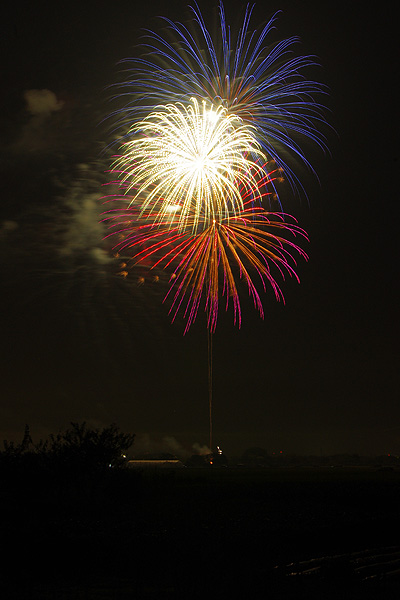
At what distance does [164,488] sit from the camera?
117 ft

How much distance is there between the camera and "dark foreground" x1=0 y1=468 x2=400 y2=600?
1310cm

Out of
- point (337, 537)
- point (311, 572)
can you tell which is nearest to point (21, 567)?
point (311, 572)

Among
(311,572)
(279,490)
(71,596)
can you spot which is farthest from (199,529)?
(279,490)

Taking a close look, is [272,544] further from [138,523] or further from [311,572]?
[138,523]

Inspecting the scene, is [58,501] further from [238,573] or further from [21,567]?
[238,573]

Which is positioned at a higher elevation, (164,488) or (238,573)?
(164,488)

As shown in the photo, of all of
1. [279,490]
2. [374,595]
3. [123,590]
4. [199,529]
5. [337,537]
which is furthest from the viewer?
[279,490]

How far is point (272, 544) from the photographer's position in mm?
19406

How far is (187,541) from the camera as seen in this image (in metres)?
19.8

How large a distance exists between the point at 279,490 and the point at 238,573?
2736 cm

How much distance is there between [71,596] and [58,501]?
16046 mm

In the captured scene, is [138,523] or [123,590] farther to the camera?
[138,523]

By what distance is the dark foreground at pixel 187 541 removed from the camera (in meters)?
13.1

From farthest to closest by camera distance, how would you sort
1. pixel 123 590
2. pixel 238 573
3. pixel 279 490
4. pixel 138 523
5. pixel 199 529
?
1. pixel 279 490
2. pixel 138 523
3. pixel 199 529
4. pixel 238 573
5. pixel 123 590
